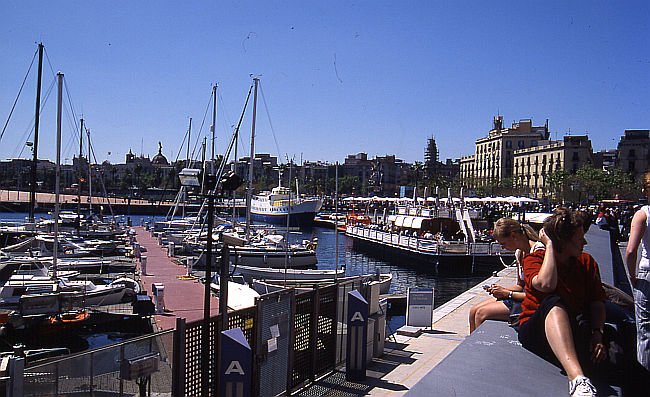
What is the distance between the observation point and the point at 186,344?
6.68 meters

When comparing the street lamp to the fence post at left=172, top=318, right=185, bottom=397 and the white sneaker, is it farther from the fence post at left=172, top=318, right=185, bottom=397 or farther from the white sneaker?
the white sneaker

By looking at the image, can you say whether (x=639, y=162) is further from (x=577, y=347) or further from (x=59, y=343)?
(x=577, y=347)

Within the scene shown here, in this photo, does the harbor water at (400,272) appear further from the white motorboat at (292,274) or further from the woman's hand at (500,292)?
the woman's hand at (500,292)

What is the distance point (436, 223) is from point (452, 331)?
3712 centimetres

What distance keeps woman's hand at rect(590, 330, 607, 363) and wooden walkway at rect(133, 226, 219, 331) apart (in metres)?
12.4

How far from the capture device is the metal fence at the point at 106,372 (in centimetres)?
543

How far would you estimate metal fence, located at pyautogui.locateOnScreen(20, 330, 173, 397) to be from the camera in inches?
214

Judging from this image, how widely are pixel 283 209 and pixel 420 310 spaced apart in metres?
80.6

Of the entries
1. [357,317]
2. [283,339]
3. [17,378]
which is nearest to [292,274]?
[357,317]

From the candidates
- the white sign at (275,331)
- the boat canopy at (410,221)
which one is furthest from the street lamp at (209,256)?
the boat canopy at (410,221)

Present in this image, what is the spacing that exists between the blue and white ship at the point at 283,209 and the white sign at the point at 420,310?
7556 cm

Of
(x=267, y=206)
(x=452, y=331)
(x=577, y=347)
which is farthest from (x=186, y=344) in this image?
(x=267, y=206)

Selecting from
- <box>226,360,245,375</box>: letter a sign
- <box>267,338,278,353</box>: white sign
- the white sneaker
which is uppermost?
the white sneaker

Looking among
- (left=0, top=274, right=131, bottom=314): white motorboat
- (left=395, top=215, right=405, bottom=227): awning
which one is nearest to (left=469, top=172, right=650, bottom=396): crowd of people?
(left=0, top=274, right=131, bottom=314): white motorboat
